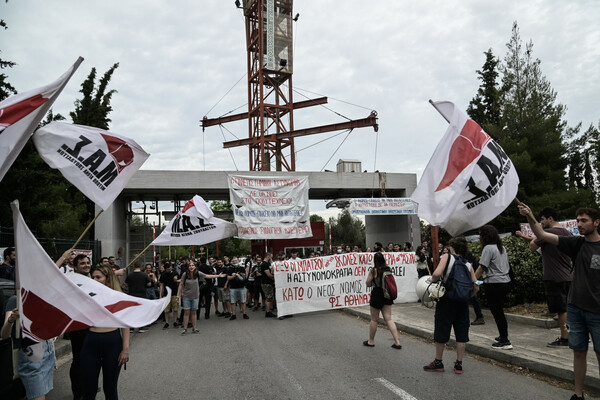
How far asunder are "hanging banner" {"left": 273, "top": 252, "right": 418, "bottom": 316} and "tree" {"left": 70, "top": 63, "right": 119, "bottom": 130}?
24612 mm

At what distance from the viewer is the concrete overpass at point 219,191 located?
1973cm

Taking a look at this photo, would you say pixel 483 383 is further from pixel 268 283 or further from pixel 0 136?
pixel 268 283

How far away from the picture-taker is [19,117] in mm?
3541

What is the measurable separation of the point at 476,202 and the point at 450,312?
5.27 feet

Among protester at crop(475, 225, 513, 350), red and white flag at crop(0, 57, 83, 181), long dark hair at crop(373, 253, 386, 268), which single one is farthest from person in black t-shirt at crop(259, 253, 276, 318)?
red and white flag at crop(0, 57, 83, 181)

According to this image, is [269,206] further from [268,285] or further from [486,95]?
[486,95]

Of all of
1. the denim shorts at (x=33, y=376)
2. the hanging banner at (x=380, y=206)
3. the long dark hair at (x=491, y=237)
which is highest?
the hanging banner at (x=380, y=206)

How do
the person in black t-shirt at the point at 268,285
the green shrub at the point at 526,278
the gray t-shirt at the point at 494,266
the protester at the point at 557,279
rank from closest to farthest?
the protester at the point at 557,279, the gray t-shirt at the point at 494,266, the green shrub at the point at 526,278, the person in black t-shirt at the point at 268,285

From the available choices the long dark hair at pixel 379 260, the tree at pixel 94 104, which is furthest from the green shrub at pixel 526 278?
the tree at pixel 94 104

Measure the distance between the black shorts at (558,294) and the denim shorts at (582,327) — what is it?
7.18 feet

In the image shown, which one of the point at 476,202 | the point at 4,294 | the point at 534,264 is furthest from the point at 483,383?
the point at 4,294

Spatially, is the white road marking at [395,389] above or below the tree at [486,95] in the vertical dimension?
below

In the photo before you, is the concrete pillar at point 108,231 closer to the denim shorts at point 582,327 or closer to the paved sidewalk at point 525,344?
the paved sidewalk at point 525,344

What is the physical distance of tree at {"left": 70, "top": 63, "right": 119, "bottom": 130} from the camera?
30.6 metres
